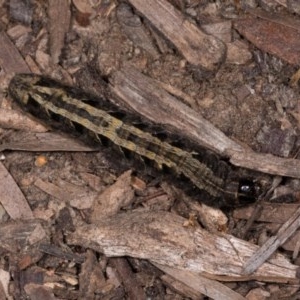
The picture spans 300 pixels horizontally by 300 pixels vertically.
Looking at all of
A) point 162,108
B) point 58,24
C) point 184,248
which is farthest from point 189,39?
point 184,248

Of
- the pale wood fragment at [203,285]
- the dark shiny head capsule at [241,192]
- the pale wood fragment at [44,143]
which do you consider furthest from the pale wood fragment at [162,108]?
the pale wood fragment at [203,285]

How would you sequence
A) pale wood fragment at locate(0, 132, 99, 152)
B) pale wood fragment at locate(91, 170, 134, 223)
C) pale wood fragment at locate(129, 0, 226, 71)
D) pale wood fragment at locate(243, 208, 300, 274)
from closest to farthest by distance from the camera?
pale wood fragment at locate(243, 208, 300, 274), pale wood fragment at locate(91, 170, 134, 223), pale wood fragment at locate(129, 0, 226, 71), pale wood fragment at locate(0, 132, 99, 152)

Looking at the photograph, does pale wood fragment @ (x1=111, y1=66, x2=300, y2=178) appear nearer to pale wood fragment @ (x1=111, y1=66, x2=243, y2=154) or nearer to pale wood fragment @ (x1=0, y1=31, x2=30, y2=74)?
pale wood fragment @ (x1=111, y1=66, x2=243, y2=154)

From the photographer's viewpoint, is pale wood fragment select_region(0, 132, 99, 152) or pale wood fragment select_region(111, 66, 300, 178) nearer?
pale wood fragment select_region(111, 66, 300, 178)

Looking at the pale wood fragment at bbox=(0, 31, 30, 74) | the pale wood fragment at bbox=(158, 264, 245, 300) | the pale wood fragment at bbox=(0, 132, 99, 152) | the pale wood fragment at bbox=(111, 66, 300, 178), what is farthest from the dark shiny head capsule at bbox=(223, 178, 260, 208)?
the pale wood fragment at bbox=(0, 31, 30, 74)

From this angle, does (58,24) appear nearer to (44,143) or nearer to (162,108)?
(44,143)

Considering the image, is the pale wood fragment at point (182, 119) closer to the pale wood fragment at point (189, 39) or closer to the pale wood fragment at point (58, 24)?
the pale wood fragment at point (189, 39)
